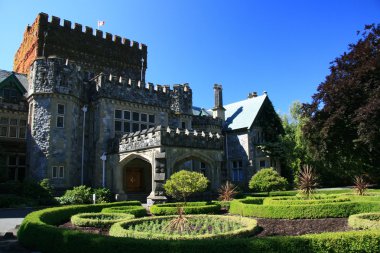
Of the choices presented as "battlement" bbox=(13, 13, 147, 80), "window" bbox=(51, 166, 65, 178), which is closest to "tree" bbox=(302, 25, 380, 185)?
"window" bbox=(51, 166, 65, 178)

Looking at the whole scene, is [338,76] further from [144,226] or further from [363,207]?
[144,226]

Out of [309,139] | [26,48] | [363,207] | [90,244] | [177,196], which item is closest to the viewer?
[90,244]

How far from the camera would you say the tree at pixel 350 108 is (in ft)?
53.0

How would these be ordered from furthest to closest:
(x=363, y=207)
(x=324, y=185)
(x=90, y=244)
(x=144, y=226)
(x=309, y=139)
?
(x=324, y=185)
(x=309, y=139)
(x=363, y=207)
(x=144, y=226)
(x=90, y=244)

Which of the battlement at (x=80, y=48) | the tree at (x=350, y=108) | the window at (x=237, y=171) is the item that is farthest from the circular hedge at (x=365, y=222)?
the battlement at (x=80, y=48)

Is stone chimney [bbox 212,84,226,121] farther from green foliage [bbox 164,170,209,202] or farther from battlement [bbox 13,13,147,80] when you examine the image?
green foliage [bbox 164,170,209,202]

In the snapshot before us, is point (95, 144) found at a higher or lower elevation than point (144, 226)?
higher

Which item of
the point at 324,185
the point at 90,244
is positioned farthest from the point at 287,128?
the point at 90,244

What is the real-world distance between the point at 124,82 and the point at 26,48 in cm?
1343

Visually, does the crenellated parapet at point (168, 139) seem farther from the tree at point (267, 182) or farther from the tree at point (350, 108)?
the tree at point (350, 108)

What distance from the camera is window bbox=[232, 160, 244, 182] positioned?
33.4m

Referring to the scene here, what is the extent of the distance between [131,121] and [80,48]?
10.4 m

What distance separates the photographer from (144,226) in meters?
11.7

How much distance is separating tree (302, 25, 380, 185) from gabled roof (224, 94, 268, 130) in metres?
12.6
